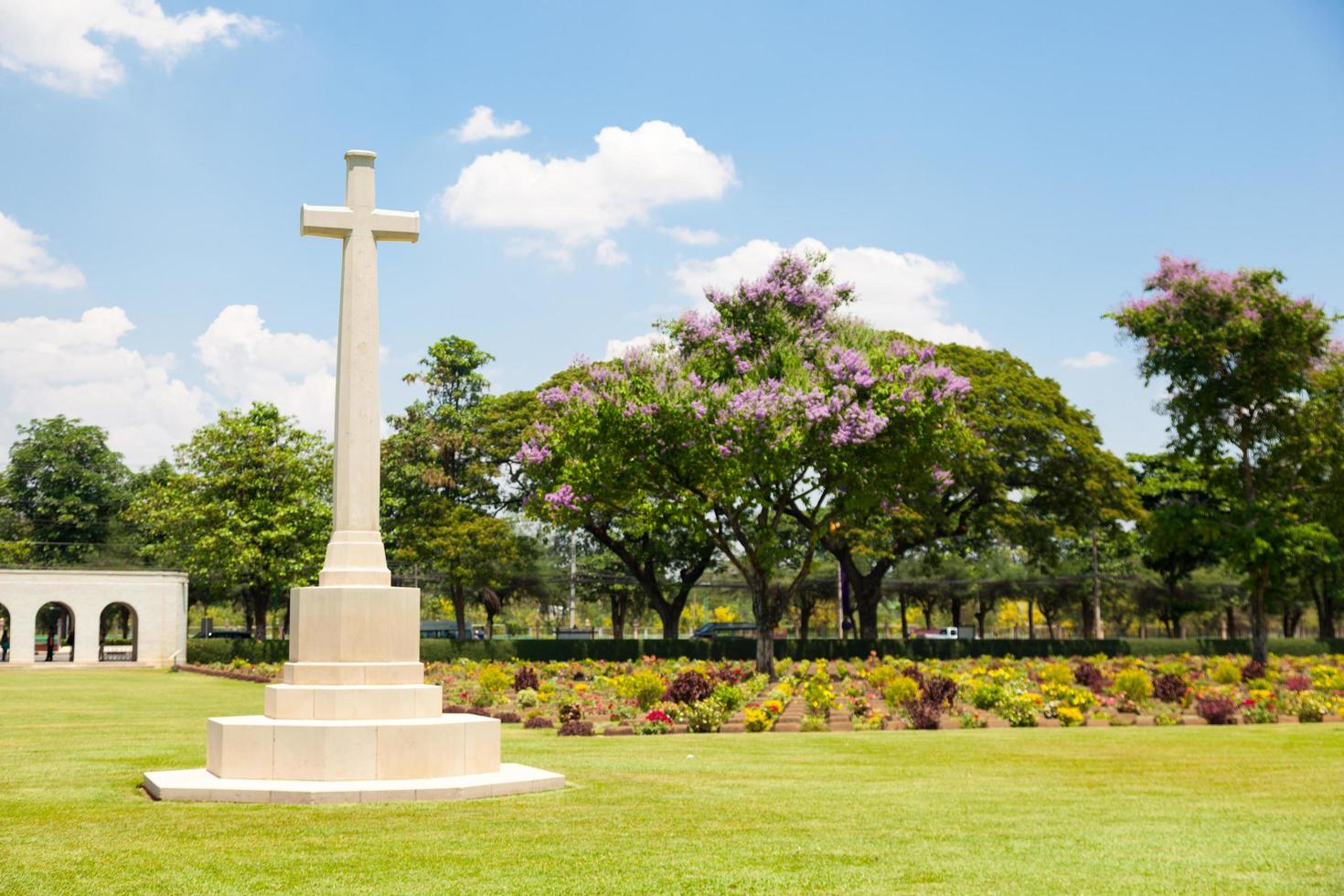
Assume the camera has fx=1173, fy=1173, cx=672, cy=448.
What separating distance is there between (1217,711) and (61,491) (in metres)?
73.2

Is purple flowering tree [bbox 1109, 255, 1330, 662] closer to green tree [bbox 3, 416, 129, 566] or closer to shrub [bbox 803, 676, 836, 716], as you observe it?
shrub [bbox 803, 676, 836, 716]

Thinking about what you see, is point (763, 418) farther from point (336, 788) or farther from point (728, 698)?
point (336, 788)

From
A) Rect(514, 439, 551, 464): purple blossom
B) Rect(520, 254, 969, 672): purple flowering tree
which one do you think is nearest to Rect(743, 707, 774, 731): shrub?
Rect(520, 254, 969, 672): purple flowering tree

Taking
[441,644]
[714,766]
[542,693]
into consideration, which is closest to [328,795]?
[714,766]

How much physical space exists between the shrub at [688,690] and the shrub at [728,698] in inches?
7.2

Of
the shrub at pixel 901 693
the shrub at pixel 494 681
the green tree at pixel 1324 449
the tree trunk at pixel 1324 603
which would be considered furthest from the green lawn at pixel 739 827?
the tree trunk at pixel 1324 603

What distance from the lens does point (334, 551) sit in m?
12.3

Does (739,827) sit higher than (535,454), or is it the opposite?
(535,454)

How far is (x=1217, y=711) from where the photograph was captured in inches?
811

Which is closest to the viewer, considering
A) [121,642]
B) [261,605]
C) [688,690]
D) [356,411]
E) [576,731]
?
[356,411]

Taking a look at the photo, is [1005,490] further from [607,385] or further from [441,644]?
[441,644]

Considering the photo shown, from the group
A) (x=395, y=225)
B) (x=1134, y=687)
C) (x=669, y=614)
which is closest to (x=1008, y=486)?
(x=669, y=614)

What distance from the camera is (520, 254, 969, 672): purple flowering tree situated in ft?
99.2

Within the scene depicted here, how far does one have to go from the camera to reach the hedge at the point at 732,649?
43875mm
